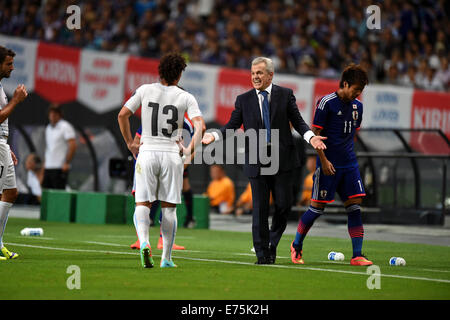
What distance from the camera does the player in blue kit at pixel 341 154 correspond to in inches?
397

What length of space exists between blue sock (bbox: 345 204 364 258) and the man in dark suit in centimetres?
84

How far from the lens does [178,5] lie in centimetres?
2919

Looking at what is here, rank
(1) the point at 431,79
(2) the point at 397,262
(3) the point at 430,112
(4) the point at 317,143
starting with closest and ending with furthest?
(4) the point at 317,143
(2) the point at 397,262
(3) the point at 430,112
(1) the point at 431,79

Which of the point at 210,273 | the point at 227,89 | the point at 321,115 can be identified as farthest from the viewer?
the point at 227,89

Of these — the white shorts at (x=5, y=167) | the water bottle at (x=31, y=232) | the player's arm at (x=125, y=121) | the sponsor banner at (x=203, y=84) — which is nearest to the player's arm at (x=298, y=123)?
the player's arm at (x=125, y=121)

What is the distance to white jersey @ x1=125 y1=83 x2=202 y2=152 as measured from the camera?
893cm

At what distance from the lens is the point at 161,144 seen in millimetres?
8914

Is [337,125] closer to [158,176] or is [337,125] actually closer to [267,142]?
[267,142]

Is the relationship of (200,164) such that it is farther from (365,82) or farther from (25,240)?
(365,82)

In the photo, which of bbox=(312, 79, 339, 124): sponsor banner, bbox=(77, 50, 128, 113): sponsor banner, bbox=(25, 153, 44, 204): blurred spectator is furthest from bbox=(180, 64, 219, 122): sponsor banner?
bbox=(25, 153, 44, 204): blurred spectator

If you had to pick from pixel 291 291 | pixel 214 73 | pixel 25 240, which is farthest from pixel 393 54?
pixel 291 291

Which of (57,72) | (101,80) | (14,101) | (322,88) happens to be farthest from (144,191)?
(57,72)

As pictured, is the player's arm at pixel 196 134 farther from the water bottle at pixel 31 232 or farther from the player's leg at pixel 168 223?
the water bottle at pixel 31 232

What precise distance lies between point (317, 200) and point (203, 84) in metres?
13.8
